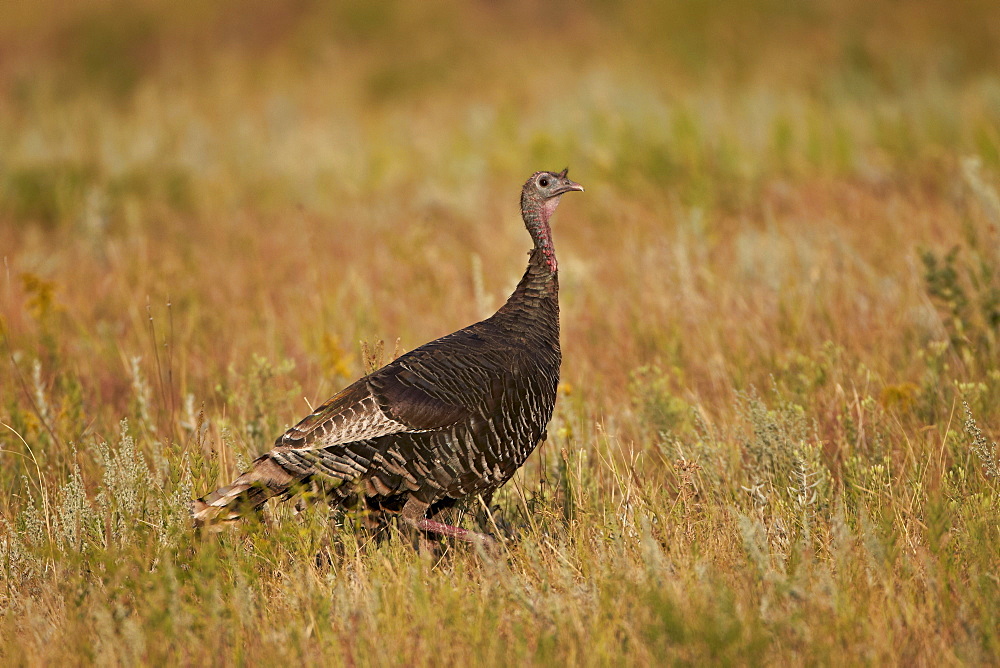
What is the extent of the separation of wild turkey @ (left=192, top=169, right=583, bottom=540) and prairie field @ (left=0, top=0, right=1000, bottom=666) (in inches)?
5.9

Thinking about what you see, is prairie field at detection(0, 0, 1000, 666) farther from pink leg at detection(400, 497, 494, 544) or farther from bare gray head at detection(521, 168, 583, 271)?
bare gray head at detection(521, 168, 583, 271)

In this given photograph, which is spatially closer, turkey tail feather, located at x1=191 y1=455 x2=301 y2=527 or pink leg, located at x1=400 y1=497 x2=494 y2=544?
turkey tail feather, located at x1=191 y1=455 x2=301 y2=527

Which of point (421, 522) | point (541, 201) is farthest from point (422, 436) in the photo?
point (541, 201)

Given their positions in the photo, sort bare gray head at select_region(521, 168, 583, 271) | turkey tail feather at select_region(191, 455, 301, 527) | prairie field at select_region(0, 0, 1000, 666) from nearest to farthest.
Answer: prairie field at select_region(0, 0, 1000, 666), turkey tail feather at select_region(191, 455, 301, 527), bare gray head at select_region(521, 168, 583, 271)

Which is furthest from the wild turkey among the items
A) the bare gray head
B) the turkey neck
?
the bare gray head

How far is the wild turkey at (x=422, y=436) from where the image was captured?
3359mm

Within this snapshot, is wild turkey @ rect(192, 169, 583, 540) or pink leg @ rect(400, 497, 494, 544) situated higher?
wild turkey @ rect(192, 169, 583, 540)

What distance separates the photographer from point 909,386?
14.0ft

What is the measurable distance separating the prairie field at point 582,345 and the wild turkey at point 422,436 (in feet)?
0.50

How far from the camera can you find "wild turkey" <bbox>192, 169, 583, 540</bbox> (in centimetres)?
336

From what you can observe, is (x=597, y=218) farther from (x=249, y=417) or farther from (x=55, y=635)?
(x=55, y=635)

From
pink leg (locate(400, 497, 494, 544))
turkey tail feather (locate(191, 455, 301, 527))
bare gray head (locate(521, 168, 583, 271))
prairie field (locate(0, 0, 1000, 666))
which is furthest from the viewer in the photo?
bare gray head (locate(521, 168, 583, 271))

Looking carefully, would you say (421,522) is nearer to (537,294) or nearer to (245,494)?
(245,494)

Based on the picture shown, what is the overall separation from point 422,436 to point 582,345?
8.33 ft
